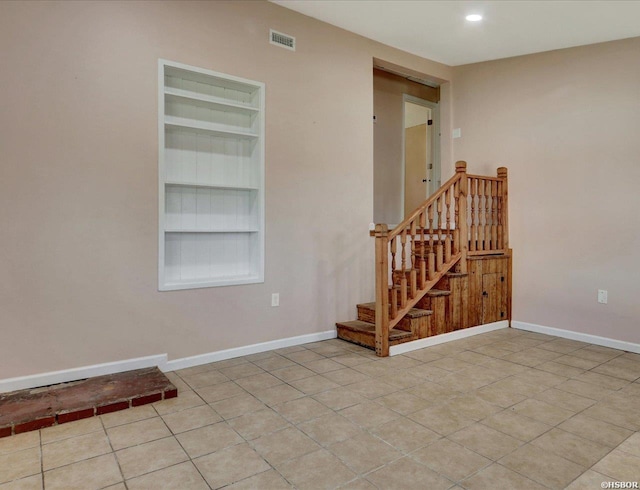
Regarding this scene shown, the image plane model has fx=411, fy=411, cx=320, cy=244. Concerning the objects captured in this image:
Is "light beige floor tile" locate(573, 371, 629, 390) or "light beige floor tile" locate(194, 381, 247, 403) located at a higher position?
"light beige floor tile" locate(573, 371, 629, 390)

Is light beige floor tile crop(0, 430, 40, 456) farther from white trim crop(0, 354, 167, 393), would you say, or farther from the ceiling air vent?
the ceiling air vent

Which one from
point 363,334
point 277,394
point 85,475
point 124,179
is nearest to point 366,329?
point 363,334

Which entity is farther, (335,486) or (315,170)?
(315,170)

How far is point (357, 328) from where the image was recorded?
3984mm

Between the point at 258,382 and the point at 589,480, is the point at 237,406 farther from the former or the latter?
the point at 589,480

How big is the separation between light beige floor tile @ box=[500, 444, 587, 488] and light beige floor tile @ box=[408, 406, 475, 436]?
1.10ft

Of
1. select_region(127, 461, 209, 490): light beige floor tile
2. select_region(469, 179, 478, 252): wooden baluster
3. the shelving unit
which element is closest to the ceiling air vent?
the shelving unit

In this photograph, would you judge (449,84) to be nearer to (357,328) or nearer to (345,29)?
(345,29)

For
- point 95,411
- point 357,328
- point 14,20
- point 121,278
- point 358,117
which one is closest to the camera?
point 95,411

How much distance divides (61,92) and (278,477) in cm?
281

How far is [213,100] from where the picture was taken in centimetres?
343

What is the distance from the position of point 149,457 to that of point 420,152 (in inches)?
217

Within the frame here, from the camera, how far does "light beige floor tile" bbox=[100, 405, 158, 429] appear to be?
2395 mm

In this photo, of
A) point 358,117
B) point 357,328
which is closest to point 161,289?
point 357,328
